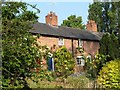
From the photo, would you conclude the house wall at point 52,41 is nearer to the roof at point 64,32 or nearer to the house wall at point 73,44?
the house wall at point 73,44

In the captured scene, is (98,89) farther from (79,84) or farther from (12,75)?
(12,75)

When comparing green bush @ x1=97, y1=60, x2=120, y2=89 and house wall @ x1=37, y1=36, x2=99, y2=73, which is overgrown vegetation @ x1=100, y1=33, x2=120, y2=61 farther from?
house wall @ x1=37, y1=36, x2=99, y2=73

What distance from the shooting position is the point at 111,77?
1165cm

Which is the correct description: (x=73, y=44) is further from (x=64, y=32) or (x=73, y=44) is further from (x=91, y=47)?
(x=91, y=47)

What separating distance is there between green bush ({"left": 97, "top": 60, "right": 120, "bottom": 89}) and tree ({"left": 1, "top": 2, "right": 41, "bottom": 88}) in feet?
25.0

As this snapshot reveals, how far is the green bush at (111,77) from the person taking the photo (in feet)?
37.4

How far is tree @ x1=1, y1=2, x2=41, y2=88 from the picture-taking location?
377 centimetres

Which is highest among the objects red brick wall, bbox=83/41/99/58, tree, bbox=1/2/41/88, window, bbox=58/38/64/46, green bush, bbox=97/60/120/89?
tree, bbox=1/2/41/88

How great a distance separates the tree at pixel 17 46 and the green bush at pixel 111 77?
761cm

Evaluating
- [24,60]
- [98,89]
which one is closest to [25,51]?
[24,60]

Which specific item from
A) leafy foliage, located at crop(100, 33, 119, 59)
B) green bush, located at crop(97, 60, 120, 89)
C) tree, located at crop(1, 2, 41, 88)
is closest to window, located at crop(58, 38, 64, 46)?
leafy foliage, located at crop(100, 33, 119, 59)

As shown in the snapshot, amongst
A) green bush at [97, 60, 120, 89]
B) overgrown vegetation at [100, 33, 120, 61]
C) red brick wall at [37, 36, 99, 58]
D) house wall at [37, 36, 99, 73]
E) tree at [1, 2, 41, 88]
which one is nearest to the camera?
tree at [1, 2, 41, 88]

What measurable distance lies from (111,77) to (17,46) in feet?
27.1

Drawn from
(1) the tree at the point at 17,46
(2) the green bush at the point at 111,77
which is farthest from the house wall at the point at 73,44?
(1) the tree at the point at 17,46
